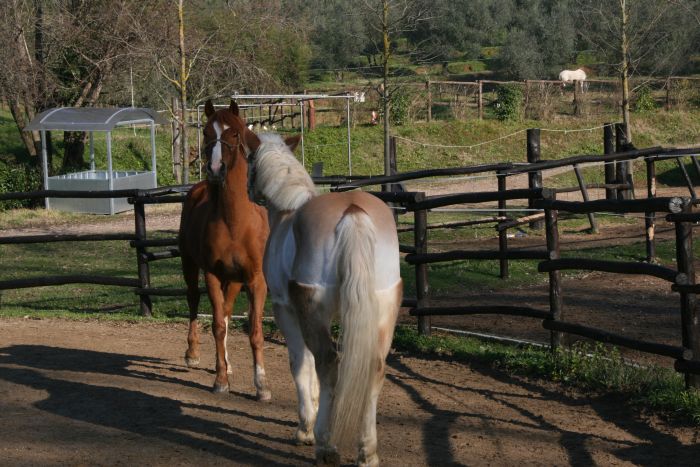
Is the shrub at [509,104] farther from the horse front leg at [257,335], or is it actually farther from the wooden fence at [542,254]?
the horse front leg at [257,335]

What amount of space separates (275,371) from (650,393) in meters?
2.81

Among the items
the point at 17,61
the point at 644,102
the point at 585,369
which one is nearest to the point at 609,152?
the point at 585,369

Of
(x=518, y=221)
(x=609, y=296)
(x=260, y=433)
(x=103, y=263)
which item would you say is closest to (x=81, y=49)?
(x=103, y=263)

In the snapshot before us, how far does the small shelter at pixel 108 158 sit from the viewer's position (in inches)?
874

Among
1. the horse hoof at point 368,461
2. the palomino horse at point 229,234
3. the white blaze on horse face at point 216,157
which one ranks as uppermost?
the white blaze on horse face at point 216,157

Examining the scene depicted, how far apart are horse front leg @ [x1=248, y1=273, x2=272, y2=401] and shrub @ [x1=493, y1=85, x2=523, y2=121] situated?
1020 inches

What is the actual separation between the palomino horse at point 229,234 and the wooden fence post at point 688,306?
2.76 m

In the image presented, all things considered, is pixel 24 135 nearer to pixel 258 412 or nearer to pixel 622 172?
pixel 622 172

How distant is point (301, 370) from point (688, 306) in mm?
2518

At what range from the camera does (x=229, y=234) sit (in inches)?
248

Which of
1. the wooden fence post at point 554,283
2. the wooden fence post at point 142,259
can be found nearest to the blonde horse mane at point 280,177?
the wooden fence post at point 554,283

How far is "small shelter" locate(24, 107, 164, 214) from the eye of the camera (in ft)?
72.8

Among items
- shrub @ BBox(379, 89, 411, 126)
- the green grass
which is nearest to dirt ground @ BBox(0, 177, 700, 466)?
the green grass

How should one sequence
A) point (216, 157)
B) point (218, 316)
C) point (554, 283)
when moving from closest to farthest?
point (216, 157) → point (218, 316) → point (554, 283)
